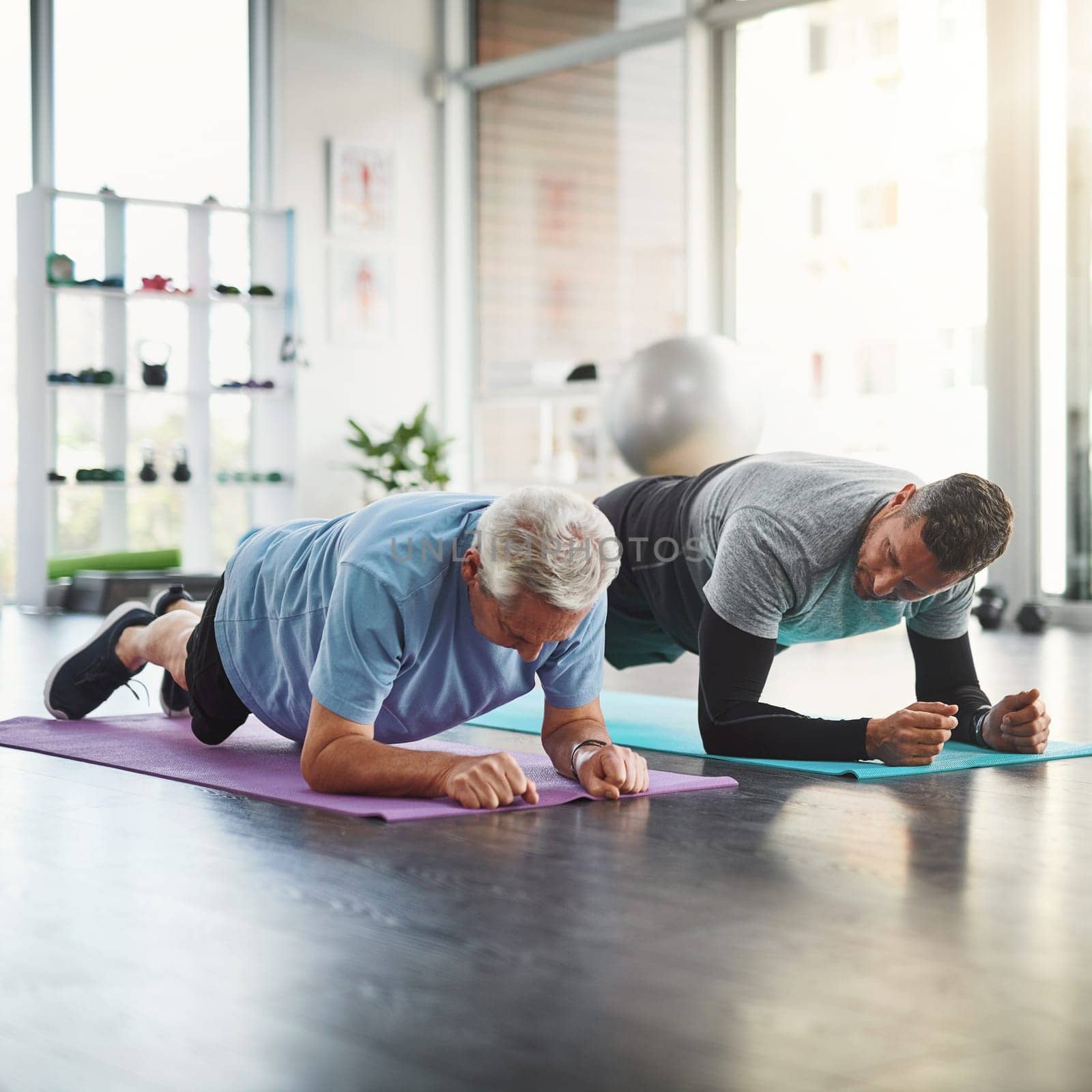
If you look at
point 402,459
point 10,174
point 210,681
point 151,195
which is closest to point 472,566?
point 210,681

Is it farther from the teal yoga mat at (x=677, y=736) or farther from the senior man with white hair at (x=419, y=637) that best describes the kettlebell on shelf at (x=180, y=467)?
the senior man with white hair at (x=419, y=637)

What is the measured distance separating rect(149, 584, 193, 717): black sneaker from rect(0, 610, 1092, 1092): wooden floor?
573mm

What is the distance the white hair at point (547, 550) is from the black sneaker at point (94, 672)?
1.19 metres

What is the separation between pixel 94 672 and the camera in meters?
2.87

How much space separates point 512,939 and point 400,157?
24.2ft

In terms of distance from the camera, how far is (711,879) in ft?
5.49

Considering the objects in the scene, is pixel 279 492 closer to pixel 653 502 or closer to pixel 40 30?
pixel 40 30

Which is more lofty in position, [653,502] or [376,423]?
[376,423]

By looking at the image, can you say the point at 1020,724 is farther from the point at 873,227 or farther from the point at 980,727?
the point at 873,227

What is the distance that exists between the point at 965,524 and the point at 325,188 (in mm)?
6456

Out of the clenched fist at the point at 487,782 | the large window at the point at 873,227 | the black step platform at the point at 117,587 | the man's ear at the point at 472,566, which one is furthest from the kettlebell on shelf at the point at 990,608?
the man's ear at the point at 472,566

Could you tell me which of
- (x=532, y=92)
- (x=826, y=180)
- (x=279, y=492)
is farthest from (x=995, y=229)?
(x=279, y=492)

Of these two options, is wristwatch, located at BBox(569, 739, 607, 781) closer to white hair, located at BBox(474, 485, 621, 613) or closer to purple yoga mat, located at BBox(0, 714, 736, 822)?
purple yoga mat, located at BBox(0, 714, 736, 822)

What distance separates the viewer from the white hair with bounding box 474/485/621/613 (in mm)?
1779
